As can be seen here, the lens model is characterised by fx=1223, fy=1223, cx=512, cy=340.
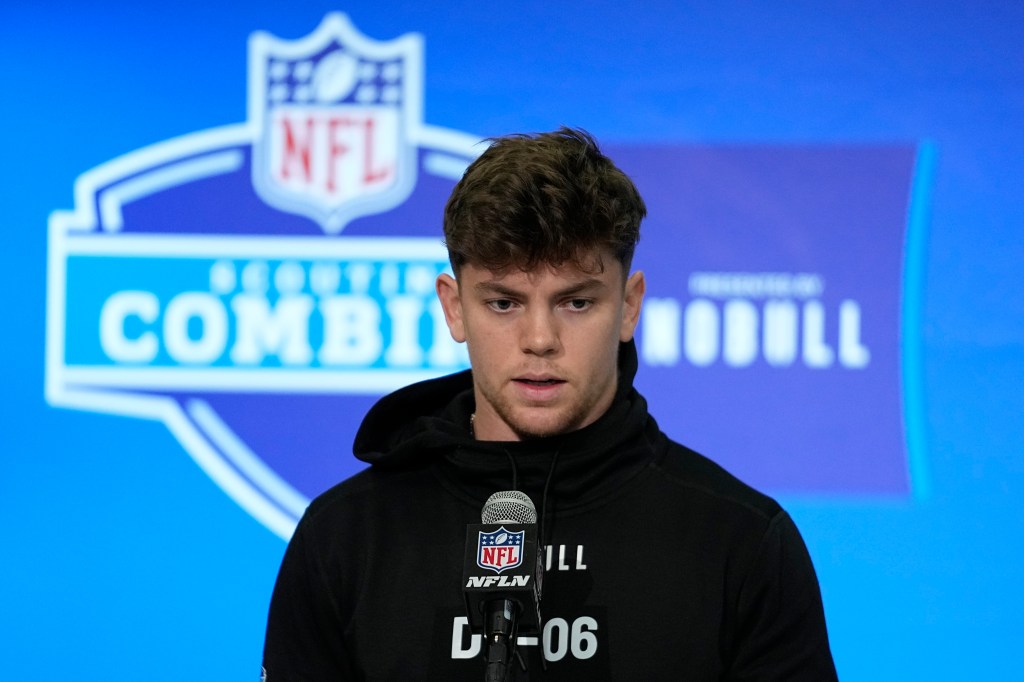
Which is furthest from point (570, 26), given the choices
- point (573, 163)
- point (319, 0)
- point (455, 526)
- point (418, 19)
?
point (455, 526)

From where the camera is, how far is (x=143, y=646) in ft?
8.81

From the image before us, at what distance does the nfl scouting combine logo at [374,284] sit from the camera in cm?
261

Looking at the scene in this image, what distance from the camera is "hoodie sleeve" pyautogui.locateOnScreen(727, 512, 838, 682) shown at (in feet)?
4.23

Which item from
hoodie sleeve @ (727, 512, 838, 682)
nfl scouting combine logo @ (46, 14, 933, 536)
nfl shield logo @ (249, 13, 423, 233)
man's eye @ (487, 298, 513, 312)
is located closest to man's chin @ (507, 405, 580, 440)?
man's eye @ (487, 298, 513, 312)

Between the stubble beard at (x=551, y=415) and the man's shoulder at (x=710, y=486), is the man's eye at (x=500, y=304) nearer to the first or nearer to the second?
the stubble beard at (x=551, y=415)

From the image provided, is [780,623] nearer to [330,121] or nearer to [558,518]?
[558,518]

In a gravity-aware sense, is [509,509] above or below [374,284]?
below

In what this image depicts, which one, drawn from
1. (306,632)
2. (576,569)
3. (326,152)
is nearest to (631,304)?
(576,569)

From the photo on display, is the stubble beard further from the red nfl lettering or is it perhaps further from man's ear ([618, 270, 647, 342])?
the red nfl lettering

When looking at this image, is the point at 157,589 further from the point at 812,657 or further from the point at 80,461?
the point at 812,657

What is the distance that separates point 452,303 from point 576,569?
34 centimetres

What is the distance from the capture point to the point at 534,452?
1.39 metres

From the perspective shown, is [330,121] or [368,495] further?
[330,121]

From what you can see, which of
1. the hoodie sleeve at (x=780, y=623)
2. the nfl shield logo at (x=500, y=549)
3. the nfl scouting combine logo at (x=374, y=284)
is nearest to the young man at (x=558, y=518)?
the hoodie sleeve at (x=780, y=623)
